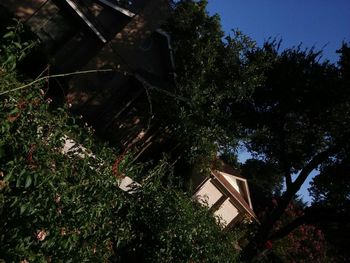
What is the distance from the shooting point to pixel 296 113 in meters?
22.6

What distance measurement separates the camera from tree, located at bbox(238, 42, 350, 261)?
2047 centimetres

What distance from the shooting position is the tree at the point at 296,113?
20469 mm

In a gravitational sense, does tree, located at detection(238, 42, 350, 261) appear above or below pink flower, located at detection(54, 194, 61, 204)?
above

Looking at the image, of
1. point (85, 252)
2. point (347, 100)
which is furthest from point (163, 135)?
point (85, 252)

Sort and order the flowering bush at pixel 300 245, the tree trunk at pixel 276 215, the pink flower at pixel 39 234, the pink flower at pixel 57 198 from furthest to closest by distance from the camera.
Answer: the flowering bush at pixel 300 245 < the tree trunk at pixel 276 215 < the pink flower at pixel 57 198 < the pink flower at pixel 39 234

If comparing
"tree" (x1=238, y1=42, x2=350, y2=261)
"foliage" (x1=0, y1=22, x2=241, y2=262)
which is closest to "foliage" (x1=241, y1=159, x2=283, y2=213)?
"tree" (x1=238, y1=42, x2=350, y2=261)

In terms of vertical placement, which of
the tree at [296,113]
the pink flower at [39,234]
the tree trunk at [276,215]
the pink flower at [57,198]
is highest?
the tree at [296,113]

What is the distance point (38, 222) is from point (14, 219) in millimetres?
305

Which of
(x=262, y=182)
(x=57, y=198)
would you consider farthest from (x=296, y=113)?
(x=262, y=182)

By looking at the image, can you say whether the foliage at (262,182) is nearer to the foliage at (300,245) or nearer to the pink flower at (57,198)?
the foliage at (300,245)

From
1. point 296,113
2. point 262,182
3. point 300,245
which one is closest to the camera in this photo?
point 296,113

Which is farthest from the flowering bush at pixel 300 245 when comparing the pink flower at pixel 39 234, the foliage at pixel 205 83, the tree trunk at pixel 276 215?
the pink flower at pixel 39 234

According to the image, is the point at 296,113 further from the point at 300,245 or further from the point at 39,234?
the point at 39,234

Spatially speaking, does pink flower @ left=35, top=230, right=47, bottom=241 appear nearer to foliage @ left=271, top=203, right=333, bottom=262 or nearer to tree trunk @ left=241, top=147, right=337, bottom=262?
tree trunk @ left=241, top=147, right=337, bottom=262
